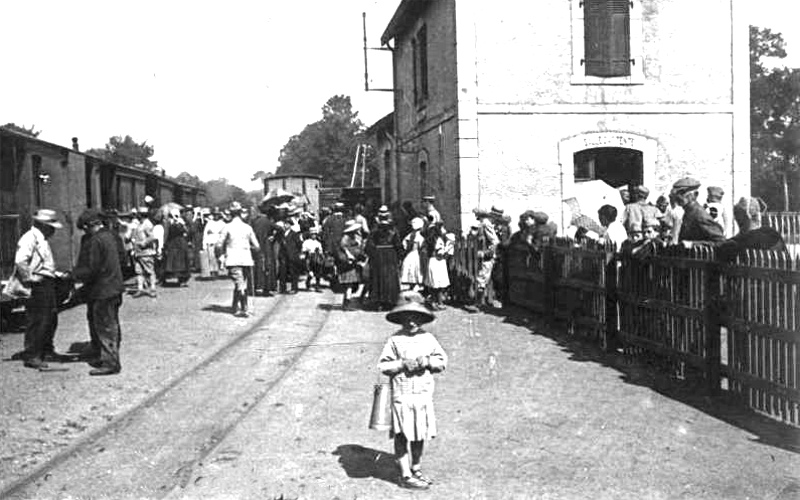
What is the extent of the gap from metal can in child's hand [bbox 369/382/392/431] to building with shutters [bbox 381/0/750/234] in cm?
1171

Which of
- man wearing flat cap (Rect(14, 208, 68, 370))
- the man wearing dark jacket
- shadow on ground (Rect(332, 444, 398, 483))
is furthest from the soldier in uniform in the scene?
shadow on ground (Rect(332, 444, 398, 483))

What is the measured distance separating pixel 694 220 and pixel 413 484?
193 inches

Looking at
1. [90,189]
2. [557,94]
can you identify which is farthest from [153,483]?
[90,189]

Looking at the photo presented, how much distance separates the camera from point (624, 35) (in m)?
16.7

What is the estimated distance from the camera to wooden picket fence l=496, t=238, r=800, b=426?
255 inches

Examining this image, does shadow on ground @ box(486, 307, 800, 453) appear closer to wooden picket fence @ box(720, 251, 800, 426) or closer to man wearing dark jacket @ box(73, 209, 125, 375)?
wooden picket fence @ box(720, 251, 800, 426)

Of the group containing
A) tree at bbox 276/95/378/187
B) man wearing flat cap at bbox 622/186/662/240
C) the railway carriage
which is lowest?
man wearing flat cap at bbox 622/186/662/240

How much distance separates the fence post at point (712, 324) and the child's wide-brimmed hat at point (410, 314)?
10.8ft

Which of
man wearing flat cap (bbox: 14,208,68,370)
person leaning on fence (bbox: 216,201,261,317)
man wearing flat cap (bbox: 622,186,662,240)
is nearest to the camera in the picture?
man wearing flat cap (bbox: 14,208,68,370)

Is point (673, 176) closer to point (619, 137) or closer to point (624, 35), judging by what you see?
point (619, 137)

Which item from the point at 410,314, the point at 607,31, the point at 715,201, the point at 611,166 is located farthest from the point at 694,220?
the point at 611,166

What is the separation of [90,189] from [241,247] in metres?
7.92

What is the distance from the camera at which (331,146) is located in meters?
93.7

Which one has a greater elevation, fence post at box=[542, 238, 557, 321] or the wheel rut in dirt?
fence post at box=[542, 238, 557, 321]
